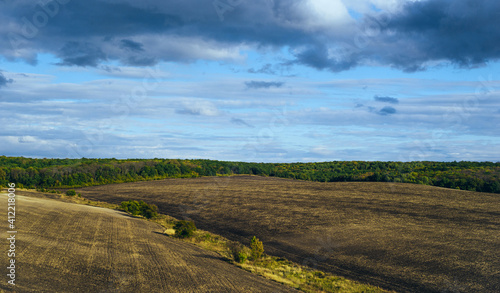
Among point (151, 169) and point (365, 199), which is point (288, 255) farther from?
point (151, 169)

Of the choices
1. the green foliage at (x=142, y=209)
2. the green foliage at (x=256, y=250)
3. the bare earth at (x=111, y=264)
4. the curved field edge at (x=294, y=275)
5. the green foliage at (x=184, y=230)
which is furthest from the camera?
the green foliage at (x=142, y=209)

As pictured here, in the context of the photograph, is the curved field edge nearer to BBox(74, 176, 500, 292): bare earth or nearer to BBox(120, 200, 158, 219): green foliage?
BBox(74, 176, 500, 292): bare earth

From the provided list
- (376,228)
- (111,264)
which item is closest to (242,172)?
(376,228)

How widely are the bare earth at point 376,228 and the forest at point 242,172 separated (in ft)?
44.6

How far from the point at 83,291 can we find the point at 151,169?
462ft

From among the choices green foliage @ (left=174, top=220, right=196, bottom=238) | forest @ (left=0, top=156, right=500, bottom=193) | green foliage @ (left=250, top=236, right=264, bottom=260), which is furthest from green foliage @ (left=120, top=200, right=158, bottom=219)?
forest @ (left=0, top=156, right=500, bottom=193)

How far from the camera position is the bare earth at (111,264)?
76.5ft

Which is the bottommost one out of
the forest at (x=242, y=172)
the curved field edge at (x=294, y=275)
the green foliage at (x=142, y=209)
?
the curved field edge at (x=294, y=275)

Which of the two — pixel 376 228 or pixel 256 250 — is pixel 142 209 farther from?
pixel 376 228

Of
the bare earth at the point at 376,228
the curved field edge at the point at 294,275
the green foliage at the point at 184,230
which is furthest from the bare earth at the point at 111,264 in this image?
the bare earth at the point at 376,228

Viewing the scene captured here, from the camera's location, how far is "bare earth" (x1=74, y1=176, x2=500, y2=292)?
31266 mm

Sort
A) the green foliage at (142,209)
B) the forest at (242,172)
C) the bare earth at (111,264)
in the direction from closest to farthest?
1. the bare earth at (111,264)
2. the green foliage at (142,209)
3. the forest at (242,172)

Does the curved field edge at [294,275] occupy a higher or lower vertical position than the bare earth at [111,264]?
lower

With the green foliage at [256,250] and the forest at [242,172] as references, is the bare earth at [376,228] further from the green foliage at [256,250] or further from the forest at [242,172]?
the forest at [242,172]
